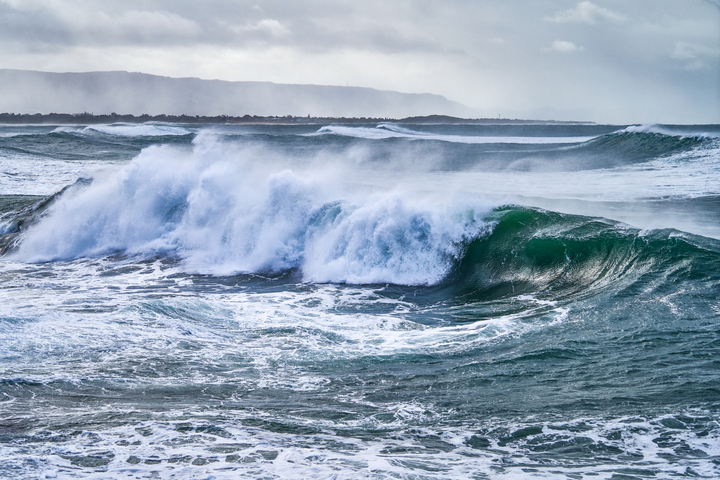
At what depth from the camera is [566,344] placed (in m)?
7.24

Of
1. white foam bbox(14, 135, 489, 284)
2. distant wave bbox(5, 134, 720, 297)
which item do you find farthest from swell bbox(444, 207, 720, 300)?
white foam bbox(14, 135, 489, 284)

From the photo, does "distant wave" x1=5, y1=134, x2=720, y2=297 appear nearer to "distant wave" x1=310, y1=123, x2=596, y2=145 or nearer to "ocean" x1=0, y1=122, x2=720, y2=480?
"ocean" x1=0, y1=122, x2=720, y2=480

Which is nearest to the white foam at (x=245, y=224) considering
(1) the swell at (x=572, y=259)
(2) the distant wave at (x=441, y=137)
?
(1) the swell at (x=572, y=259)

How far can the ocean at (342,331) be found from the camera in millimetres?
4762

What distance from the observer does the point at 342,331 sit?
804 centimetres

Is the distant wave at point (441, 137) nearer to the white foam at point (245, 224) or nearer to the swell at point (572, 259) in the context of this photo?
the white foam at point (245, 224)

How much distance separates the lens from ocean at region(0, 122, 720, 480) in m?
4.76

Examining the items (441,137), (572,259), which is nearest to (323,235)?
(572,259)

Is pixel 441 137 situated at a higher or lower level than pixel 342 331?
higher

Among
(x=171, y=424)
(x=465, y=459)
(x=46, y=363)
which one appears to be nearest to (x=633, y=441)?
(x=465, y=459)

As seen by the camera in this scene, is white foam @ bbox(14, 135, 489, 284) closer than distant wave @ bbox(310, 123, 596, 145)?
Yes

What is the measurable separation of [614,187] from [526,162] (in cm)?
1085

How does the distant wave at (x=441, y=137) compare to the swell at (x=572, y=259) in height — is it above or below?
above

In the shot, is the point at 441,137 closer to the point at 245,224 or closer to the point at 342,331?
the point at 245,224
